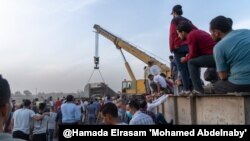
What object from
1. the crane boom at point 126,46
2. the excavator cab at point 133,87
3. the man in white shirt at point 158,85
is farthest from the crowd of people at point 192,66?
the crane boom at point 126,46

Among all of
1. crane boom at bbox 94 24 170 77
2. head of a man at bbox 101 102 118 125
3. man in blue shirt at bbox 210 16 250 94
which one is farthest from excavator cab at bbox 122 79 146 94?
man in blue shirt at bbox 210 16 250 94

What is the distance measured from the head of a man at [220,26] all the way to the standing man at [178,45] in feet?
8.22

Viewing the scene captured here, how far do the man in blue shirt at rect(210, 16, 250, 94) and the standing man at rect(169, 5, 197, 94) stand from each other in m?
2.61

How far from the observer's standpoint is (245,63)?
15.7 ft

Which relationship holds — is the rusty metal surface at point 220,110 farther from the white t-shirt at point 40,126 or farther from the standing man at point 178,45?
the white t-shirt at point 40,126

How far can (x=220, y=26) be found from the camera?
514 cm

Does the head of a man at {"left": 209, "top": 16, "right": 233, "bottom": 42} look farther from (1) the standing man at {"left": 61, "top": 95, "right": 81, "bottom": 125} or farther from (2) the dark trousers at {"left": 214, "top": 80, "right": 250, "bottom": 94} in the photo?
(1) the standing man at {"left": 61, "top": 95, "right": 81, "bottom": 125}

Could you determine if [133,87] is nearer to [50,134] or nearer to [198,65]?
[50,134]

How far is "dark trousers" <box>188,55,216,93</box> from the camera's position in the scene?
6547 mm

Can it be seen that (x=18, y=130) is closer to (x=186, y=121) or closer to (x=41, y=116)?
(x=41, y=116)

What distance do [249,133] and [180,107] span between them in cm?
335

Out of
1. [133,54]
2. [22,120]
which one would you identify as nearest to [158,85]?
[22,120]

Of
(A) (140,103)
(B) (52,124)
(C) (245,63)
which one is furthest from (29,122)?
(C) (245,63)

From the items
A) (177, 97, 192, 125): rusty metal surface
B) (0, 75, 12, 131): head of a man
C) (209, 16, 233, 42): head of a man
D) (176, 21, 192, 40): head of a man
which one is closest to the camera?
(0, 75, 12, 131): head of a man
